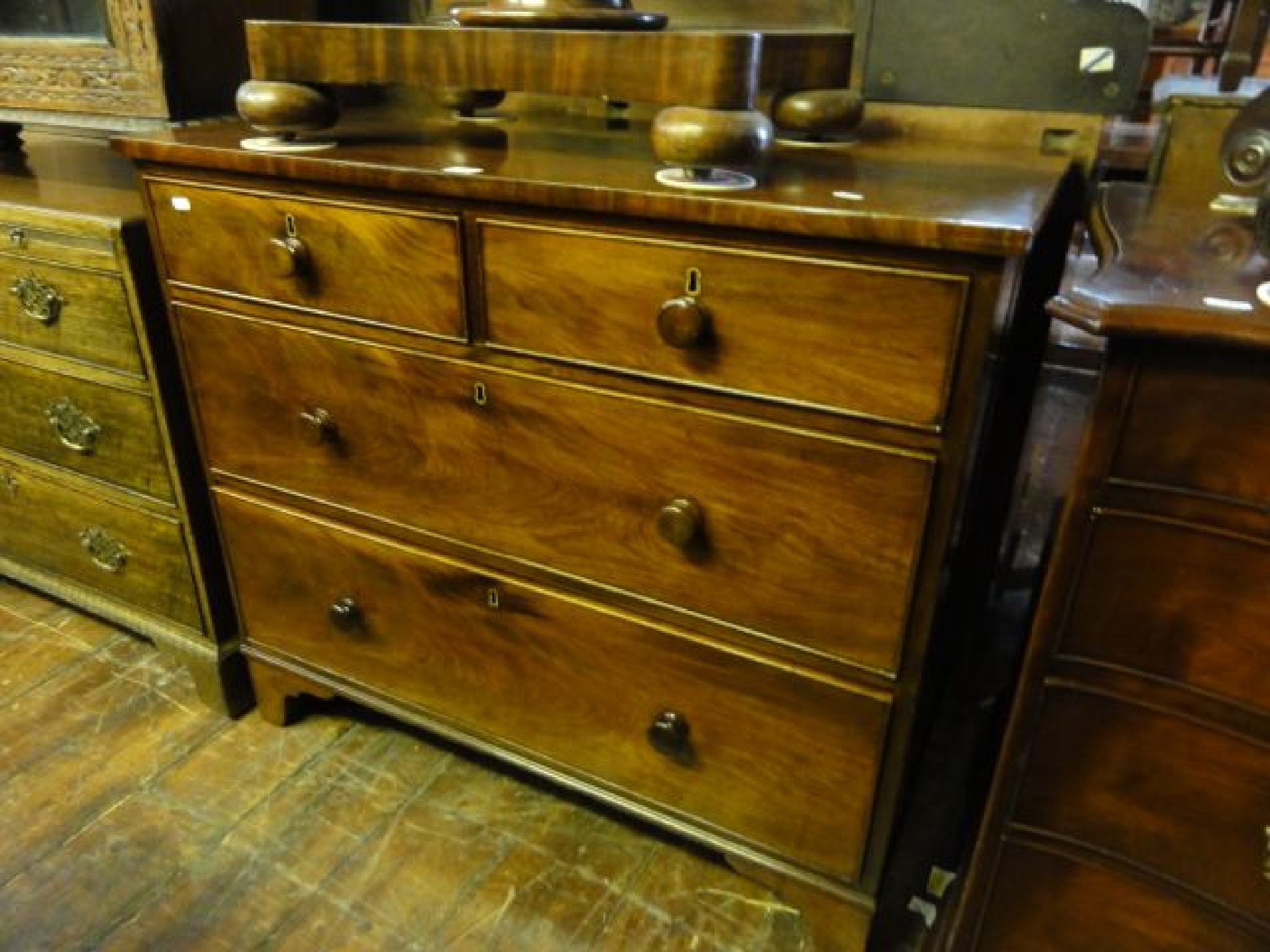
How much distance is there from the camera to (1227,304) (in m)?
0.65

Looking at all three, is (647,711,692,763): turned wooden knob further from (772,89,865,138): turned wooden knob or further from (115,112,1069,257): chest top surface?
(772,89,865,138): turned wooden knob

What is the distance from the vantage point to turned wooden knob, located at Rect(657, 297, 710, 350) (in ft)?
2.79

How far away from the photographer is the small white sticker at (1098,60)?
108cm

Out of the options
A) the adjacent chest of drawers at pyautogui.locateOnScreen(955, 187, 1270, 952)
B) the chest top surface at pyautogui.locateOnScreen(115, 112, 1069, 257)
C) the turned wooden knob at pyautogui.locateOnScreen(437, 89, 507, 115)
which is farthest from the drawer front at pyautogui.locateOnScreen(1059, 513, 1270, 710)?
the turned wooden knob at pyautogui.locateOnScreen(437, 89, 507, 115)

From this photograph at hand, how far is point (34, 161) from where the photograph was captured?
1584mm

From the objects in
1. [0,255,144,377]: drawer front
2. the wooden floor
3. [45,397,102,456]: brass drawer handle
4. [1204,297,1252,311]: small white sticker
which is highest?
[1204,297,1252,311]: small white sticker

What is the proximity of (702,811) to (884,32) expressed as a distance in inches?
39.2

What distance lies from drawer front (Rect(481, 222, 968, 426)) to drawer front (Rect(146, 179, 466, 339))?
70mm

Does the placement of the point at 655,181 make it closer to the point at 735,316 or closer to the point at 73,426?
the point at 735,316

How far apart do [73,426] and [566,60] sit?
99cm

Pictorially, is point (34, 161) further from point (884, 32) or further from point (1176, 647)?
point (1176, 647)

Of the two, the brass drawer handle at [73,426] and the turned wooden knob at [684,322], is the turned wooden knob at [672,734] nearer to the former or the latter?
the turned wooden knob at [684,322]

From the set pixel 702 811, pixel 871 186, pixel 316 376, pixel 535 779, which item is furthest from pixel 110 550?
pixel 871 186

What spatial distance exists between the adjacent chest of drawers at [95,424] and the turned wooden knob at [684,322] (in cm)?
79
